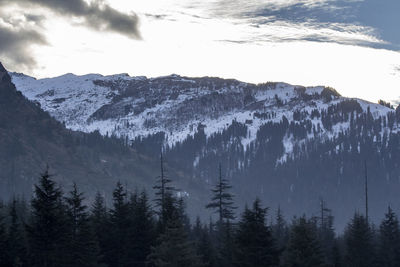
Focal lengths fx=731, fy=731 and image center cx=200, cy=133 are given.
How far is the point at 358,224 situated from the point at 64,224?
139 ft

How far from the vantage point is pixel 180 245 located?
185 feet

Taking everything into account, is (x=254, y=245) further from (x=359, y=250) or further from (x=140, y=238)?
(x=359, y=250)

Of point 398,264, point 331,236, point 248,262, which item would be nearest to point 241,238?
point 248,262

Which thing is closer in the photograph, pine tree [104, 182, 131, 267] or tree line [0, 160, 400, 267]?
tree line [0, 160, 400, 267]

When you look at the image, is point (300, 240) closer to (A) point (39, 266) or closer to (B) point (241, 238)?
(B) point (241, 238)

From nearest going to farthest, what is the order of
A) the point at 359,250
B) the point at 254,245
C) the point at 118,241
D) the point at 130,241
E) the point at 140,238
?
the point at 254,245 < the point at 118,241 < the point at 130,241 < the point at 140,238 < the point at 359,250

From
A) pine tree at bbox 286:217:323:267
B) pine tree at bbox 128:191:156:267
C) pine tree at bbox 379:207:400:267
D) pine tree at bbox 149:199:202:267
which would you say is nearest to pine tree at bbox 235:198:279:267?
pine tree at bbox 286:217:323:267

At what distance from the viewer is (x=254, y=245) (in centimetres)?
6112

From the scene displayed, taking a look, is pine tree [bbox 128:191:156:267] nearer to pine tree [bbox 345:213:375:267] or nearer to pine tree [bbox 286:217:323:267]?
pine tree [bbox 286:217:323:267]

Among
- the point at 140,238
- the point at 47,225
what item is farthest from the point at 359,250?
the point at 47,225

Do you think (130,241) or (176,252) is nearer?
(176,252)

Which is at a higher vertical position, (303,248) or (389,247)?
(389,247)

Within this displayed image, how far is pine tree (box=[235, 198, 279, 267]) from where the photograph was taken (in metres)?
60.7

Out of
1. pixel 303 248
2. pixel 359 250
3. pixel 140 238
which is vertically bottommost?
pixel 303 248
